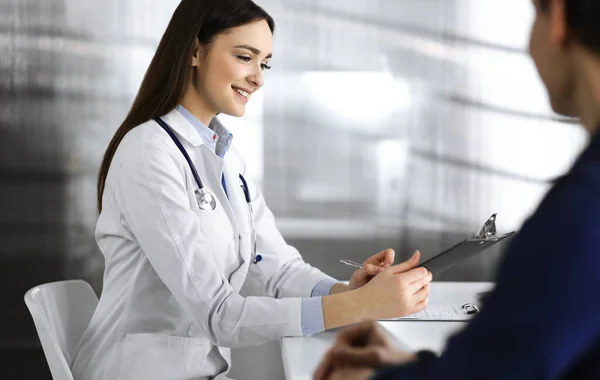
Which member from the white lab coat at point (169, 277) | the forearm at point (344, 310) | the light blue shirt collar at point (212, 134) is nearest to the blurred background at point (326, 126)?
the light blue shirt collar at point (212, 134)

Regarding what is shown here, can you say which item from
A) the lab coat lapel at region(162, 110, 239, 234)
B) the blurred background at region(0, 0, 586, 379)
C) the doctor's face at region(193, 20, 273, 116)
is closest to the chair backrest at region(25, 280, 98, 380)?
the lab coat lapel at region(162, 110, 239, 234)

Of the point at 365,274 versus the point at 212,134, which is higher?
the point at 212,134

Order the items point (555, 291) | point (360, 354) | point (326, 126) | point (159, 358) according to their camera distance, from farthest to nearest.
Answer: point (326, 126) → point (159, 358) → point (360, 354) → point (555, 291)

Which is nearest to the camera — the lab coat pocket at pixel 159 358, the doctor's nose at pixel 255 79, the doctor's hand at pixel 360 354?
the doctor's hand at pixel 360 354

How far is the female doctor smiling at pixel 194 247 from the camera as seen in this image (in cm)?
137

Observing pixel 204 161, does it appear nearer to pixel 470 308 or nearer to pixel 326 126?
pixel 470 308

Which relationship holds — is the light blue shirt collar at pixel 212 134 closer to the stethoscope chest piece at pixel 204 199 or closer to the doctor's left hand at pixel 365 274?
the stethoscope chest piece at pixel 204 199

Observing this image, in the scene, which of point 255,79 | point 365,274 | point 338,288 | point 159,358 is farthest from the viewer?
point 255,79

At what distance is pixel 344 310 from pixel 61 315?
728 millimetres

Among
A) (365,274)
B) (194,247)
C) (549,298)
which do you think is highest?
(549,298)

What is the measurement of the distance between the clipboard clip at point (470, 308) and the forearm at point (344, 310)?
1.53 feet

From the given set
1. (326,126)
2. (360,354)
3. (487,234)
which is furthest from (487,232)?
(326,126)

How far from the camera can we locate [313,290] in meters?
1.75

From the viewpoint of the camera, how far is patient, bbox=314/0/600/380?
1.47 ft
